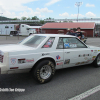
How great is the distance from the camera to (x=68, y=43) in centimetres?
440

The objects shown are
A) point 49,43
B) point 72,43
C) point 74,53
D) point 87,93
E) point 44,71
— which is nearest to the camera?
point 87,93

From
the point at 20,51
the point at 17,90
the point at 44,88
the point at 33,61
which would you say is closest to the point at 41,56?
the point at 33,61

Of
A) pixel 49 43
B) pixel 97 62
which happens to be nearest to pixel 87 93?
pixel 49 43

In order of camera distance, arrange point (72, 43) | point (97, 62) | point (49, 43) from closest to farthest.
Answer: point (49, 43)
point (72, 43)
point (97, 62)

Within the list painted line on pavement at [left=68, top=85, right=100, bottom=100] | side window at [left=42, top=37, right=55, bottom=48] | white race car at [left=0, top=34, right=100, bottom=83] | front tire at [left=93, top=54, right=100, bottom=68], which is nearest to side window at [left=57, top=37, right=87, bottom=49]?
white race car at [left=0, top=34, right=100, bottom=83]

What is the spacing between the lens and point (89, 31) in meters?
37.9

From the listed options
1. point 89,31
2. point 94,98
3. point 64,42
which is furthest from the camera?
point 89,31

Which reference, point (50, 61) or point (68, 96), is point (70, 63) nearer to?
point (50, 61)

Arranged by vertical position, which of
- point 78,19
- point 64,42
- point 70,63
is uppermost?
point 78,19

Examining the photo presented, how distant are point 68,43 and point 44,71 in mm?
1428

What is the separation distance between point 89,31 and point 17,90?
3786cm

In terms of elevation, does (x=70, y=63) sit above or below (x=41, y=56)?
below

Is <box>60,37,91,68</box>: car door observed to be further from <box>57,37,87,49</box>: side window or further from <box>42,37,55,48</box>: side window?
<box>42,37,55,48</box>: side window

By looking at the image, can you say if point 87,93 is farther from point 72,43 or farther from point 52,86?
point 72,43
